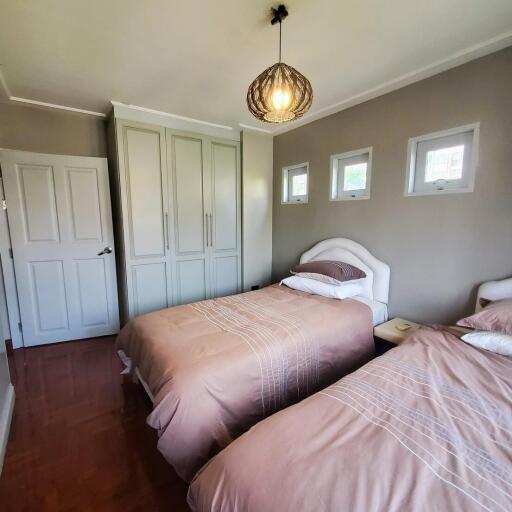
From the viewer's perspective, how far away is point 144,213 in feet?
9.35

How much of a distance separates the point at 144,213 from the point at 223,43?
1744 mm

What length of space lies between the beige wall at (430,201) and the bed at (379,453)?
0.97m

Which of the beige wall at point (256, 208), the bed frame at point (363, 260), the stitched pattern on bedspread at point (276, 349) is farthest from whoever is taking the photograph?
the beige wall at point (256, 208)

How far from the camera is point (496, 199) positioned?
1.79m

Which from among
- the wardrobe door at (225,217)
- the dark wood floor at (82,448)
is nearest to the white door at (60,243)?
the dark wood floor at (82,448)

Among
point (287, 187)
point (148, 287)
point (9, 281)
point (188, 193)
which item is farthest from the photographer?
point (287, 187)

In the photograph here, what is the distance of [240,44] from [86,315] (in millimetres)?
2980

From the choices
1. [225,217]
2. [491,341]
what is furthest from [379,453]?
[225,217]

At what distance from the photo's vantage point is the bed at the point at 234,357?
1.25 meters

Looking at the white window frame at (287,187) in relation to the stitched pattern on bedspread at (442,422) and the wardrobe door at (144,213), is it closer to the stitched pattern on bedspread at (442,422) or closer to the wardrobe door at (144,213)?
the wardrobe door at (144,213)

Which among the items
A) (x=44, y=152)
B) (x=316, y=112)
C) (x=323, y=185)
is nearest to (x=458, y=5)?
(x=316, y=112)

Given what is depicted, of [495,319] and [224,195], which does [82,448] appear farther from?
[224,195]

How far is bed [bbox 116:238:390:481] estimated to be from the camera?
1.25 meters

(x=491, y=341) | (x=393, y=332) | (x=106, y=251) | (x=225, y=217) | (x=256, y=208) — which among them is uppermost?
(x=256, y=208)
